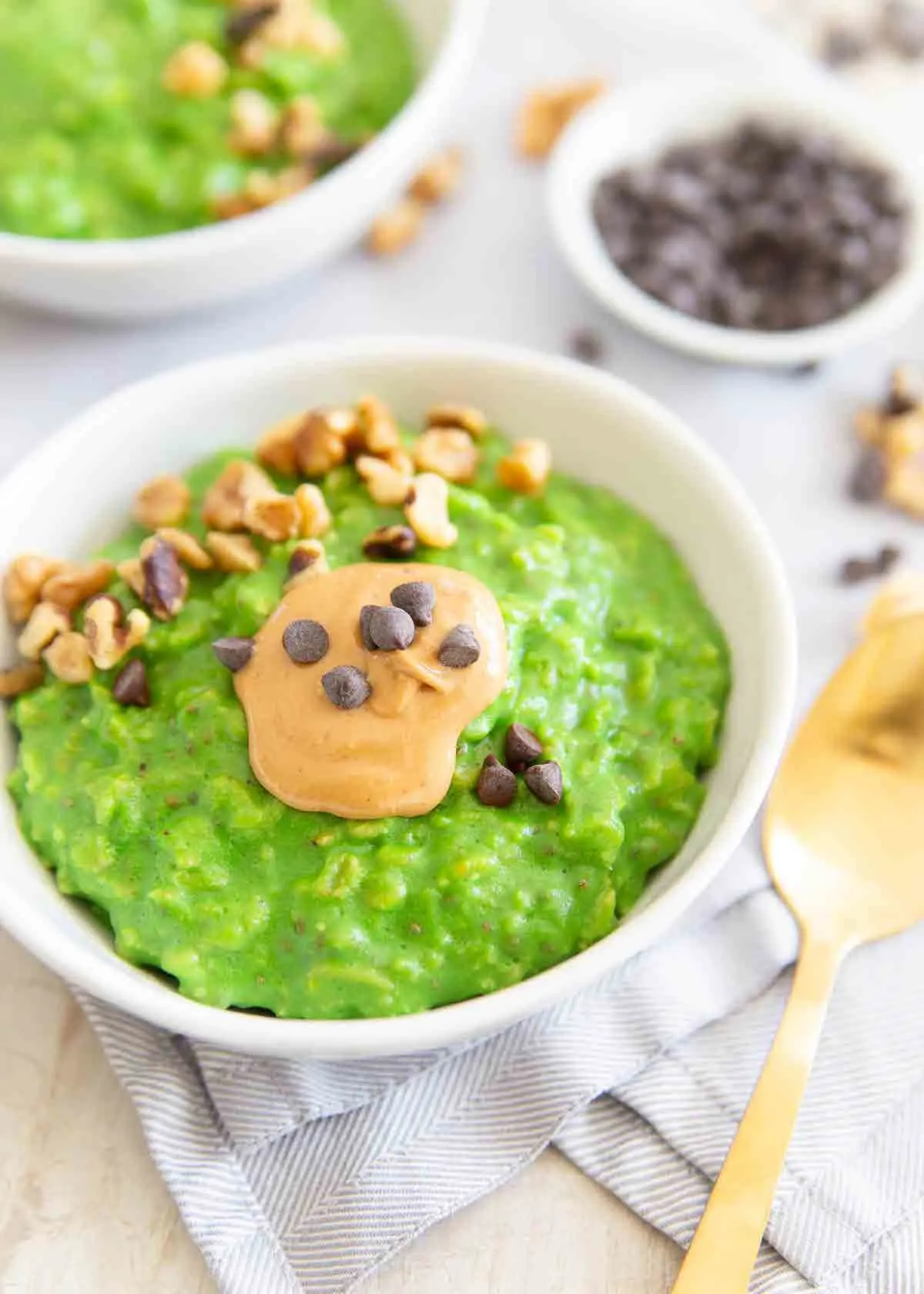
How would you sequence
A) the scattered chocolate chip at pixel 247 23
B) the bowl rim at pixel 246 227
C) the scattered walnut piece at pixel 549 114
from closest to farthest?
1. the bowl rim at pixel 246 227
2. the scattered chocolate chip at pixel 247 23
3. the scattered walnut piece at pixel 549 114

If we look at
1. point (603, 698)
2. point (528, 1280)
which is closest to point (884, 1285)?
point (528, 1280)

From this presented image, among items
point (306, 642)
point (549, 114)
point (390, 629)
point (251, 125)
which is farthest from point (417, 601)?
point (549, 114)

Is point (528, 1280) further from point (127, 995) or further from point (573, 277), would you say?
point (573, 277)

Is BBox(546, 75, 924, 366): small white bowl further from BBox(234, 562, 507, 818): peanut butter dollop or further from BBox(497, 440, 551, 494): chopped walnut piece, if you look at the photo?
BBox(234, 562, 507, 818): peanut butter dollop

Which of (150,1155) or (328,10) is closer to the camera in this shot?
(150,1155)

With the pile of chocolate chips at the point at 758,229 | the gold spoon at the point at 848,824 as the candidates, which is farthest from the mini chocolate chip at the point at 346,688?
the pile of chocolate chips at the point at 758,229

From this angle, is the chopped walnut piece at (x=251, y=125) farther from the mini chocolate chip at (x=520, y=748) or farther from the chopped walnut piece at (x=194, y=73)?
the mini chocolate chip at (x=520, y=748)

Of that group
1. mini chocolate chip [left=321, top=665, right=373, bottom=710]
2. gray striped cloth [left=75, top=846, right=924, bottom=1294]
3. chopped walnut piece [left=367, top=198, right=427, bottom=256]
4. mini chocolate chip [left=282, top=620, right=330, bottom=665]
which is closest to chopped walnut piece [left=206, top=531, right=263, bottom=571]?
mini chocolate chip [left=282, top=620, right=330, bottom=665]
